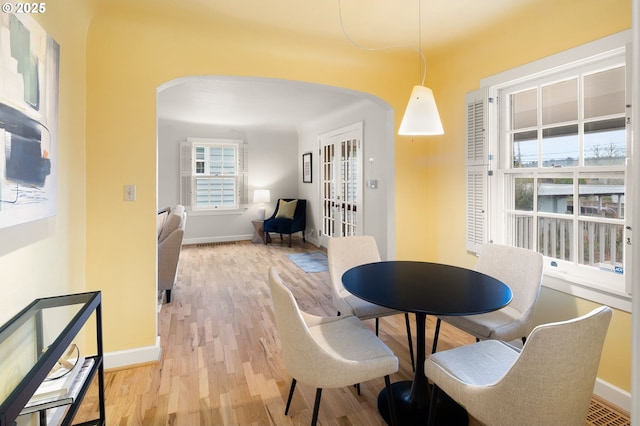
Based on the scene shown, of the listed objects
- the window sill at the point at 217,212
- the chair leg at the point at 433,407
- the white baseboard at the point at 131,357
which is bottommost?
the white baseboard at the point at 131,357

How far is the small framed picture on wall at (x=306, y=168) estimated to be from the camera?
7.23m

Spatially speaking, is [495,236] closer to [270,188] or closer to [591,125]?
[591,125]

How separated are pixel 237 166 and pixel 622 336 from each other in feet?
22.0

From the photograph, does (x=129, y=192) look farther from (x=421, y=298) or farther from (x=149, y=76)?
(x=421, y=298)

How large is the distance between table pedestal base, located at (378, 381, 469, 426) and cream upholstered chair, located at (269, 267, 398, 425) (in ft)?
A: 1.02

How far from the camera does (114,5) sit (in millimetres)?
2217

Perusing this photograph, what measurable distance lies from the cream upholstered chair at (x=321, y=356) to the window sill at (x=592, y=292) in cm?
144

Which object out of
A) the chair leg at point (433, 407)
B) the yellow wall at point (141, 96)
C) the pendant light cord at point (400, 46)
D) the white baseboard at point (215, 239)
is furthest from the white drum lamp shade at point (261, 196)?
the chair leg at point (433, 407)

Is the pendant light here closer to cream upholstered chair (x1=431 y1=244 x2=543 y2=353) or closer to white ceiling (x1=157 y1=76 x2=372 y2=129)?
cream upholstered chair (x1=431 y1=244 x2=543 y2=353)

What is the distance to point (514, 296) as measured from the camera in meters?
2.23

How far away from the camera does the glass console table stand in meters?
0.93

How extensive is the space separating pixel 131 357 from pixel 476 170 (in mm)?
3073

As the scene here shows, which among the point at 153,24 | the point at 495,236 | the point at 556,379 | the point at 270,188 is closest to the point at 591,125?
the point at 495,236

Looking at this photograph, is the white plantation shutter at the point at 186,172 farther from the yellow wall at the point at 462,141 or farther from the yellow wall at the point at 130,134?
the yellow wall at the point at 462,141
